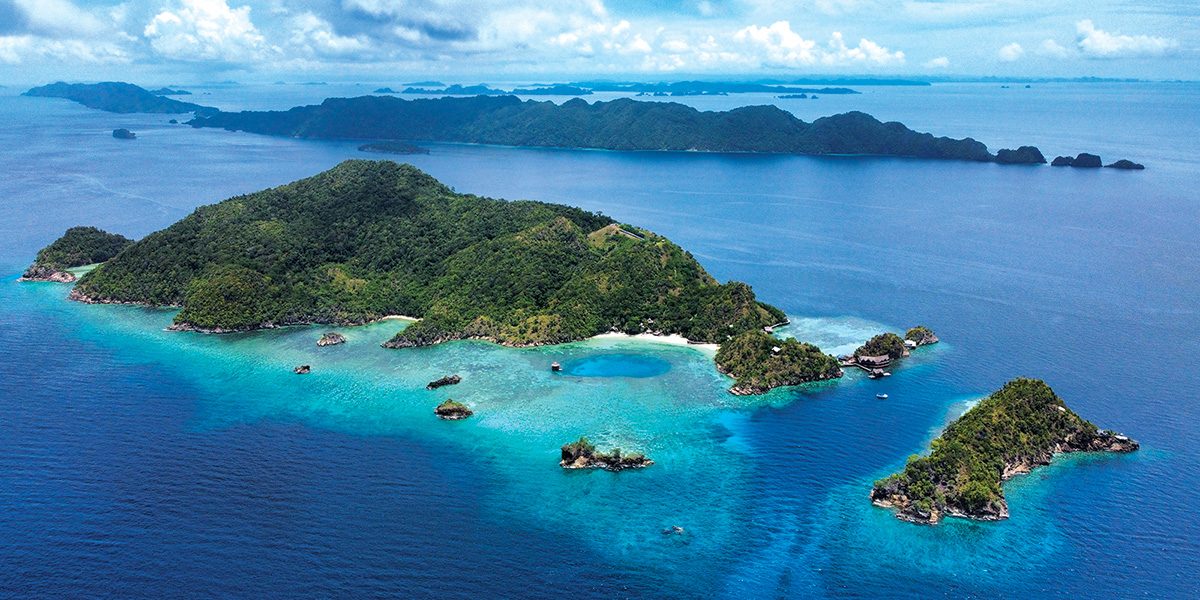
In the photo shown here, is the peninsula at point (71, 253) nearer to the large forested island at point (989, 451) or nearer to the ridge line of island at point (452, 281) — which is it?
the ridge line of island at point (452, 281)

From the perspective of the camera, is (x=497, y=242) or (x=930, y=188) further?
(x=930, y=188)

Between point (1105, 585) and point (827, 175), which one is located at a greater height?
point (827, 175)

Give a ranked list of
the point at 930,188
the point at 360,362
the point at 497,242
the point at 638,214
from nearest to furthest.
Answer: the point at 360,362 < the point at 497,242 < the point at 638,214 < the point at 930,188

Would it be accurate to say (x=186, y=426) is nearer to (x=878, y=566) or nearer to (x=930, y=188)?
(x=878, y=566)

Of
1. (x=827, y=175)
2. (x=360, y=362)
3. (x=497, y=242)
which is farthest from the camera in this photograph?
(x=827, y=175)

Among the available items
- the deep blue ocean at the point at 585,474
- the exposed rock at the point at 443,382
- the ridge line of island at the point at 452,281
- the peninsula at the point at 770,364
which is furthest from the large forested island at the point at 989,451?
the exposed rock at the point at 443,382

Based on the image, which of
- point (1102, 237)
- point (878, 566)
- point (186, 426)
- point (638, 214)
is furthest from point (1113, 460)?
point (638, 214)
